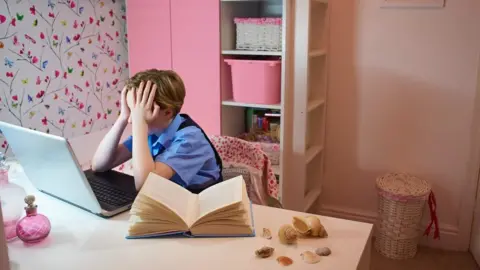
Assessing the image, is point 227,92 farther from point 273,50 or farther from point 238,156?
point 238,156

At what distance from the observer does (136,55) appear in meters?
2.90

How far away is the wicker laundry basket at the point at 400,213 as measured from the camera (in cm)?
265

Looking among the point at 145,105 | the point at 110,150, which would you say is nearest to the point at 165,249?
the point at 145,105

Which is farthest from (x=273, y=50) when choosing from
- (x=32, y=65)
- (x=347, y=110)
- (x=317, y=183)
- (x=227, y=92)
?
(x=32, y=65)

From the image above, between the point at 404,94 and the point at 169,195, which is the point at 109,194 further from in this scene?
the point at 404,94

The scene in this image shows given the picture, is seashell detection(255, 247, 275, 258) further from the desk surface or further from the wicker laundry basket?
the wicker laundry basket

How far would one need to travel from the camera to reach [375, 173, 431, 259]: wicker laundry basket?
2.65 m

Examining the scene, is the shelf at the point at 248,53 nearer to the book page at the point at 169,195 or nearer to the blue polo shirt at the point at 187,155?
the blue polo shirt at the point at 187,155

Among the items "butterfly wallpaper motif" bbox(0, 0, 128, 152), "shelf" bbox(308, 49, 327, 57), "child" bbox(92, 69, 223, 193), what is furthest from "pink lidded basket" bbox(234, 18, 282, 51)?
"child" bbox(92, 69, 223, 193)

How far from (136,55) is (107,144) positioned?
4.07 feet

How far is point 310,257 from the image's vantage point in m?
1.19

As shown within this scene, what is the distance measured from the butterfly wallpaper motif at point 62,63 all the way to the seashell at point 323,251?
5.84 ft

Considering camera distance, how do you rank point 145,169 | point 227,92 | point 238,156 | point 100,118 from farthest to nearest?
1. point 100,118
2. point 227,92
3. point 238,156
4. point 145,169

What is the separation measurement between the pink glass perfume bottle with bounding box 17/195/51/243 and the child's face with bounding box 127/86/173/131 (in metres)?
0.47
